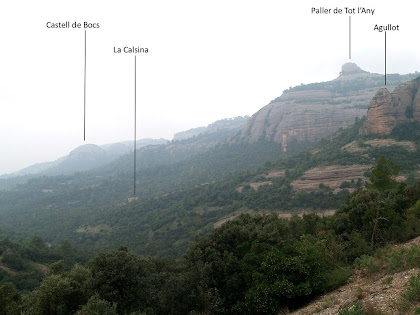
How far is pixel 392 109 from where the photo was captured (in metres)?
51.0

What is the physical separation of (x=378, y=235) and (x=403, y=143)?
1561 inches

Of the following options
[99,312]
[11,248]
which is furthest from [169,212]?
[99,312]

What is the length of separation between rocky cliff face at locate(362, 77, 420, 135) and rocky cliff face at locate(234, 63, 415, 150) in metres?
38.2

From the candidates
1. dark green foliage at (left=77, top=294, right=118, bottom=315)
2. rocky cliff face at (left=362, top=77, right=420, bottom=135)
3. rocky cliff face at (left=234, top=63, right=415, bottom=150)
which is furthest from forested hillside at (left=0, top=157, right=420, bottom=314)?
rocky cliff face at (left=234, top=63, right=415, bottom=150)

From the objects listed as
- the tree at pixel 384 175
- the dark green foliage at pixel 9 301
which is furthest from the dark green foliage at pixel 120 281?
the tree at pixel 384 175

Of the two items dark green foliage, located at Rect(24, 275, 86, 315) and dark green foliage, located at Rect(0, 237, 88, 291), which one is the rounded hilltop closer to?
dark green foliage, located at Rect(0, 237, 88, 291)

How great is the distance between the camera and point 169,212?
201 feet

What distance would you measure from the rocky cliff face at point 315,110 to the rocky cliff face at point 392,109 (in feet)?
125

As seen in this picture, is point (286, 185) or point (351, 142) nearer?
point (286, 185)

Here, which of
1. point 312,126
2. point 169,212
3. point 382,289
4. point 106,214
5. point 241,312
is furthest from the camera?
point 312,126

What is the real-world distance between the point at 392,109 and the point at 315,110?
48.9 metres

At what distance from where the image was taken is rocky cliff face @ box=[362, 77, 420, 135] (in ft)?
166

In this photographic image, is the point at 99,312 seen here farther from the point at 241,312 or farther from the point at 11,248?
the point at 11,248

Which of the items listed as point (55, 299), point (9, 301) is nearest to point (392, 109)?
point (55, 299)
